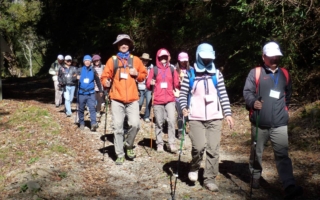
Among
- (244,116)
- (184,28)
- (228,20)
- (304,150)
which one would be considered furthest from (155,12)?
(304,150)

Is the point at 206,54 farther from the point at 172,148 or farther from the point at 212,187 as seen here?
the point at 172,148

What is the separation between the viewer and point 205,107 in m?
6.35

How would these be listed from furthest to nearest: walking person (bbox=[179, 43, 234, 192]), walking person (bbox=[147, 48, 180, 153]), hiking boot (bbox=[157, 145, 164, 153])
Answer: hiking boot (bbox=[157, 145, 164, 153]) < walking person (bbox=[147, 48, 180, 153]) < walking person (bbox=[179, 43, 234, 192])

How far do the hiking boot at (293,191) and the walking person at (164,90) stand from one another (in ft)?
11.2

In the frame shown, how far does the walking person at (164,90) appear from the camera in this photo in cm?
905

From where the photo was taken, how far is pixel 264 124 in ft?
20.4

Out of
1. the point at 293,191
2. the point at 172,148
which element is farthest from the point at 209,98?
the point at 172,148

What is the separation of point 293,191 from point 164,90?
155 inches

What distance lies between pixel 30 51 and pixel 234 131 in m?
63.1

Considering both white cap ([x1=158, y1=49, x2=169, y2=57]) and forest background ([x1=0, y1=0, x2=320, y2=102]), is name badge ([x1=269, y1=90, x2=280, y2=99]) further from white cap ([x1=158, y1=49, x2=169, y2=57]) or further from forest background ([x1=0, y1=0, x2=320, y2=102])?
forest background ([x1=0, y1=0, x2=320, y2=102])

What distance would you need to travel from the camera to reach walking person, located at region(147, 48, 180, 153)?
9.05m

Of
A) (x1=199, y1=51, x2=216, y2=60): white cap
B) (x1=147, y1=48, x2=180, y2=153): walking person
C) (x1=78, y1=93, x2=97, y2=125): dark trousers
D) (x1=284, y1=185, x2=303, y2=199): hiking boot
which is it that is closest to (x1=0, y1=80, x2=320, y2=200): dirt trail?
(x1=284, y1=185, x2=303, y2=199): hiking boot

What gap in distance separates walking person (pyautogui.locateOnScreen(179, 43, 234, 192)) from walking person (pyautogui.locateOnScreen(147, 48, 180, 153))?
2594 millimetres

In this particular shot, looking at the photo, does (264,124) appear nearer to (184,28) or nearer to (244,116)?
(244,116)
